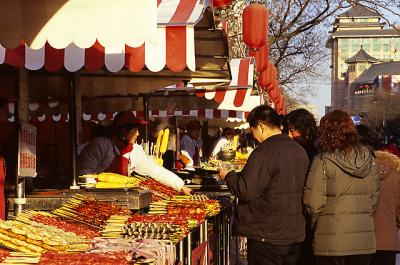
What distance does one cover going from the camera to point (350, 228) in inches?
226

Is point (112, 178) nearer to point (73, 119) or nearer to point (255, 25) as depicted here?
point (73, 119)

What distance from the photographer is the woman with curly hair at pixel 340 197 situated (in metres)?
5.71

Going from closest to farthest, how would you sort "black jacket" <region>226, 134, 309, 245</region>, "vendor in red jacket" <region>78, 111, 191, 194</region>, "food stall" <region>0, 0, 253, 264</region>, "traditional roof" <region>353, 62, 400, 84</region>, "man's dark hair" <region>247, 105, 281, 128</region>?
"food stall" <region>0, 0, 253, 264</region>, "black jacket" <region>226, 134, 309, 245</region>, "man's dark hair" <region>247, 105, 281, 128</region>, "vendor in red jacket" <region>78, 111, 191, 194</region>, "traditional roof" <region>353, 62, 400, 84</region>

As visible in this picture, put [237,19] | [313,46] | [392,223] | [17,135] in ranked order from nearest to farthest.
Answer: [17,135] → [392,223] → [237,19] → [313,46]

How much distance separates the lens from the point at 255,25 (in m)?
14.6

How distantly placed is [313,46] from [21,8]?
3105 centimetres

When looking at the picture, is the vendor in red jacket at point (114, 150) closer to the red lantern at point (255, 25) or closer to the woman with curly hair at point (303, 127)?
the woman with curly hair at point (303, 127)

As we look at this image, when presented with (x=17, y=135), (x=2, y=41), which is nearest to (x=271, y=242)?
(x=17, y=135)

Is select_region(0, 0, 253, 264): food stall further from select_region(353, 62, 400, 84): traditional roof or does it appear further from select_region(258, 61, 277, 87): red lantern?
select_region(353, 62, 400, 84): traditional roof

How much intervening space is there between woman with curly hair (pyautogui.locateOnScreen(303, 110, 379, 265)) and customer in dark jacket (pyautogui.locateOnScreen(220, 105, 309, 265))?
0.12 metres

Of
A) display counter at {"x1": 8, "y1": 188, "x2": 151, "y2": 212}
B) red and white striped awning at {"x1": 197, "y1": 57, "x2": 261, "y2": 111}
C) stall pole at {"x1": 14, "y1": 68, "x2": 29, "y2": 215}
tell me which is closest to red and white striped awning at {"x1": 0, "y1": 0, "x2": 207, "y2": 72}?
stall pole at {"x1": 14, "y1": 68, "x2": 29, "y2": 215}

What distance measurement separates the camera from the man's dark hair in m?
5.83

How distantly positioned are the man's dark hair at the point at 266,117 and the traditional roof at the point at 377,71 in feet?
518

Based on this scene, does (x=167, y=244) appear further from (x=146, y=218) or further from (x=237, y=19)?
(x=237, y=19)
